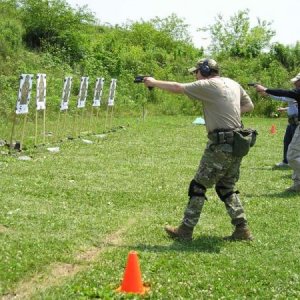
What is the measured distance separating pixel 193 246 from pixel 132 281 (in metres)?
1.71

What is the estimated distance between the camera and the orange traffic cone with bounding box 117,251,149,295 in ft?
16.5

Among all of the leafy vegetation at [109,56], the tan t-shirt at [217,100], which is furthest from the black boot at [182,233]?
the leafy vegetation at [109,56]

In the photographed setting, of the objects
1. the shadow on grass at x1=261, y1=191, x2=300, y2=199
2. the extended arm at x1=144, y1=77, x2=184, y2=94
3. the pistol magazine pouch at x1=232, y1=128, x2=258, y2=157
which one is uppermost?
the extended arm at x1=144, y1=77, x2=184, y2=94

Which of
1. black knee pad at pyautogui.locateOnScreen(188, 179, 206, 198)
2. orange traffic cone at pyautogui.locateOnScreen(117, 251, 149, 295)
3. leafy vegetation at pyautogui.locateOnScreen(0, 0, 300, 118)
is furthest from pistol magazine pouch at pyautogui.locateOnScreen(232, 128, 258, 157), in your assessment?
leafy vegetation at pyautogui.locateOnScreen(0, 0, 300, 118)

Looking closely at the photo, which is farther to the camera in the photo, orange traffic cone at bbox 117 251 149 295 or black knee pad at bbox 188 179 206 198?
black knee pad at bbox 188 179 206 198

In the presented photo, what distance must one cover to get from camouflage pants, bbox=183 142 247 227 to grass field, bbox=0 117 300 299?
354 mm

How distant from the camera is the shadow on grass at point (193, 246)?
6457 millimetres

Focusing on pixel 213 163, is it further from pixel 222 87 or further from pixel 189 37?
pixel 189 37

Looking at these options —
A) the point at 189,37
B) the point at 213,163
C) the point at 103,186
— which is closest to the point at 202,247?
the point at 213,163

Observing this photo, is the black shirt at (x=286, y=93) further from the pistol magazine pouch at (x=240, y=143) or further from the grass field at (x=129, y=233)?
the pistol magazine pouch at (x=240, y=143)

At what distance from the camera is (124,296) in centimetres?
496

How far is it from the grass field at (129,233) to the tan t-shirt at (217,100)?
4.68 feet

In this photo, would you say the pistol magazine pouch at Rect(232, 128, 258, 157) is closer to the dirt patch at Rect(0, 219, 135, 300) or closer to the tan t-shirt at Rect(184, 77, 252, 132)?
the tan t-shirt at Rect(184, 77, 252, 132)

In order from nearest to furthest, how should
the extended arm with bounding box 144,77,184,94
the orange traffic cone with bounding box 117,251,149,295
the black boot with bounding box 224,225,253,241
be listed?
the orange traffic cone with bounding box 117,251,149,295
the extended arm with bounding box 144,77,184,94
the black boot with bounding box 224,225,253,241
